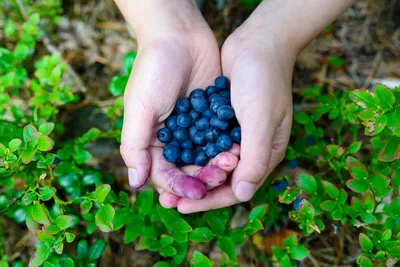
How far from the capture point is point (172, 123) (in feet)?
5.79

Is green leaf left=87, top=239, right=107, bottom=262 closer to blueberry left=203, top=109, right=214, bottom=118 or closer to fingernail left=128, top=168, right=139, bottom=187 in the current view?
fingernail left=128, top=168, right=139, bottom=187

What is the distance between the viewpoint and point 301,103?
2502 millimetres

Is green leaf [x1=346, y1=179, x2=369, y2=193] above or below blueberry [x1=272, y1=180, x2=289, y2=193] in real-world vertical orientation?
above

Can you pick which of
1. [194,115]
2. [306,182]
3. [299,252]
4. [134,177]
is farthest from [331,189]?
[134,177]

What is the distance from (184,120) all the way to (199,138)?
9cm

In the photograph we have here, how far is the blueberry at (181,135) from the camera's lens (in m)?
1.72

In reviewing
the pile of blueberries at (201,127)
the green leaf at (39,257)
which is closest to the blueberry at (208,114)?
the pile of blueberries at (201,127)

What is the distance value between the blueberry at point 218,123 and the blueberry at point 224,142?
37 millimetres

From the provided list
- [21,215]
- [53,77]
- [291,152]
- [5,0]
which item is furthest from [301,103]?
[5,0]

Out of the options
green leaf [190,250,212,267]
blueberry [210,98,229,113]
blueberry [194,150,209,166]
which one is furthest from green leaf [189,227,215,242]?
blueberry [210,98,229,113]

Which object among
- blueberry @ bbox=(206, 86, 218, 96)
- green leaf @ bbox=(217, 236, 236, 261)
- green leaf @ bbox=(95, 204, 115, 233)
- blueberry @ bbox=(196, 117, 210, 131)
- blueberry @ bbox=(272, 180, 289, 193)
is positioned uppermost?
green leaf @ bbox=(95, 204, 115, 233)

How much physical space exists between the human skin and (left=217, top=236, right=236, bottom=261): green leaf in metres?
0.13

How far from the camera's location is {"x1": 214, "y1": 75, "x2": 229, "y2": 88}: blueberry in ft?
5.92

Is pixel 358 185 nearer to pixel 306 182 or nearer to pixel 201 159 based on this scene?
pixel 306 182
